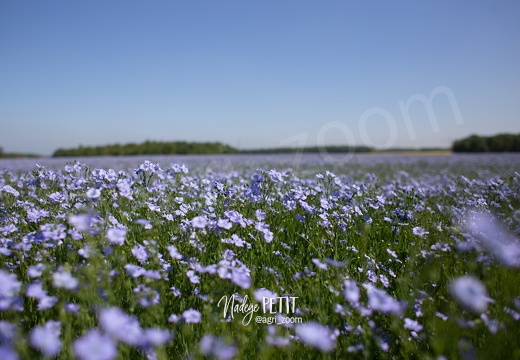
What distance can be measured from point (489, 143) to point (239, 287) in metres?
39.8

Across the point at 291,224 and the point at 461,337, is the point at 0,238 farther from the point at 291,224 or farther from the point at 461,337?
the point at 461,337

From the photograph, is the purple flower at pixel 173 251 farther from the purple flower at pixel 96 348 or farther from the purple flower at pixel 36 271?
the purple flower at pixel 96 348

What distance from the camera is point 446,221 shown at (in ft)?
12.2

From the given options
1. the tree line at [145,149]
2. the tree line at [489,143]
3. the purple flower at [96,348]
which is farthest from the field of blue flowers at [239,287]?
the tree line at [489,143]

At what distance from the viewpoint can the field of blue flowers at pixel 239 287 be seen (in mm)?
1573

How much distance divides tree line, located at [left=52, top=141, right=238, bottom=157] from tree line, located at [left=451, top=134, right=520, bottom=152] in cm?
2475

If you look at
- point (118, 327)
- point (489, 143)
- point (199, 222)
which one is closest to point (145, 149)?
point (199, 222)

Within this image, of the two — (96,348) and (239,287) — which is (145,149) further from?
(96,348)

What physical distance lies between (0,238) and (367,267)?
2.68 metres

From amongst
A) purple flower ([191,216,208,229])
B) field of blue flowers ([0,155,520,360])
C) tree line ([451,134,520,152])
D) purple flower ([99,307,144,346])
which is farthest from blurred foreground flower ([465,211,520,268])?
tree line ([451,134,520,152])

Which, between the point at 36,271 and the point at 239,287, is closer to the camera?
the point at 36,271

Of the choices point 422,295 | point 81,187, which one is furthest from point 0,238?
point 422,295

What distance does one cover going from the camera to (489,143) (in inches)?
1340

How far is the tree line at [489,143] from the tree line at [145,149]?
2475 cm
